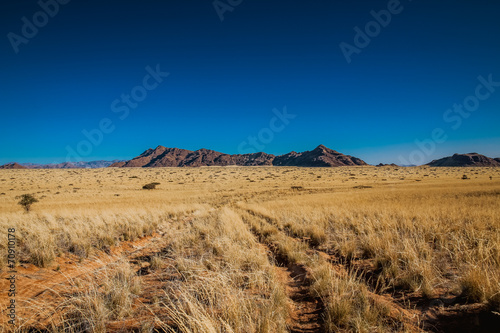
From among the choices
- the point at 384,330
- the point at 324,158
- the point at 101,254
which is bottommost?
the point at 101,254

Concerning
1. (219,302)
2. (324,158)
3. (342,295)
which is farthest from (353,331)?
(324,158)

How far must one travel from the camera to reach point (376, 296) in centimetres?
372

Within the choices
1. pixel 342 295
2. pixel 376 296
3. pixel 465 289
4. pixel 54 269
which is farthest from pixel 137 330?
pixel 465 289

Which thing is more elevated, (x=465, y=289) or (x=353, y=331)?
(x=465, y=289)

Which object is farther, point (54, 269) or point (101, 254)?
point (101, 254)

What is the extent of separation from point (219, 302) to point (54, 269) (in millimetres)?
5426

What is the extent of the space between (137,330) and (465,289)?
5099mm

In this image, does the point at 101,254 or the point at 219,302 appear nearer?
the point at 219,302

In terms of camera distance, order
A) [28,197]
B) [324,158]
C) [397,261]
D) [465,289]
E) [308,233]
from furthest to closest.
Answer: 1. [324,158]
2. [28,197]
3. [308,233]
4. [397,261]
5. [465,289]

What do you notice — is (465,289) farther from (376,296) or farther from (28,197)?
(28,197)

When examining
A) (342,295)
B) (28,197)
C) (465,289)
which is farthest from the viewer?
(28,197)

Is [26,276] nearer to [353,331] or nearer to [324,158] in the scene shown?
[353,331]

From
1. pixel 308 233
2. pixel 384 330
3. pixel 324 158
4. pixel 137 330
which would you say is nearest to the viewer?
pixel 384 330

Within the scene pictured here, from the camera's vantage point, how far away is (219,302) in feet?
10.7
